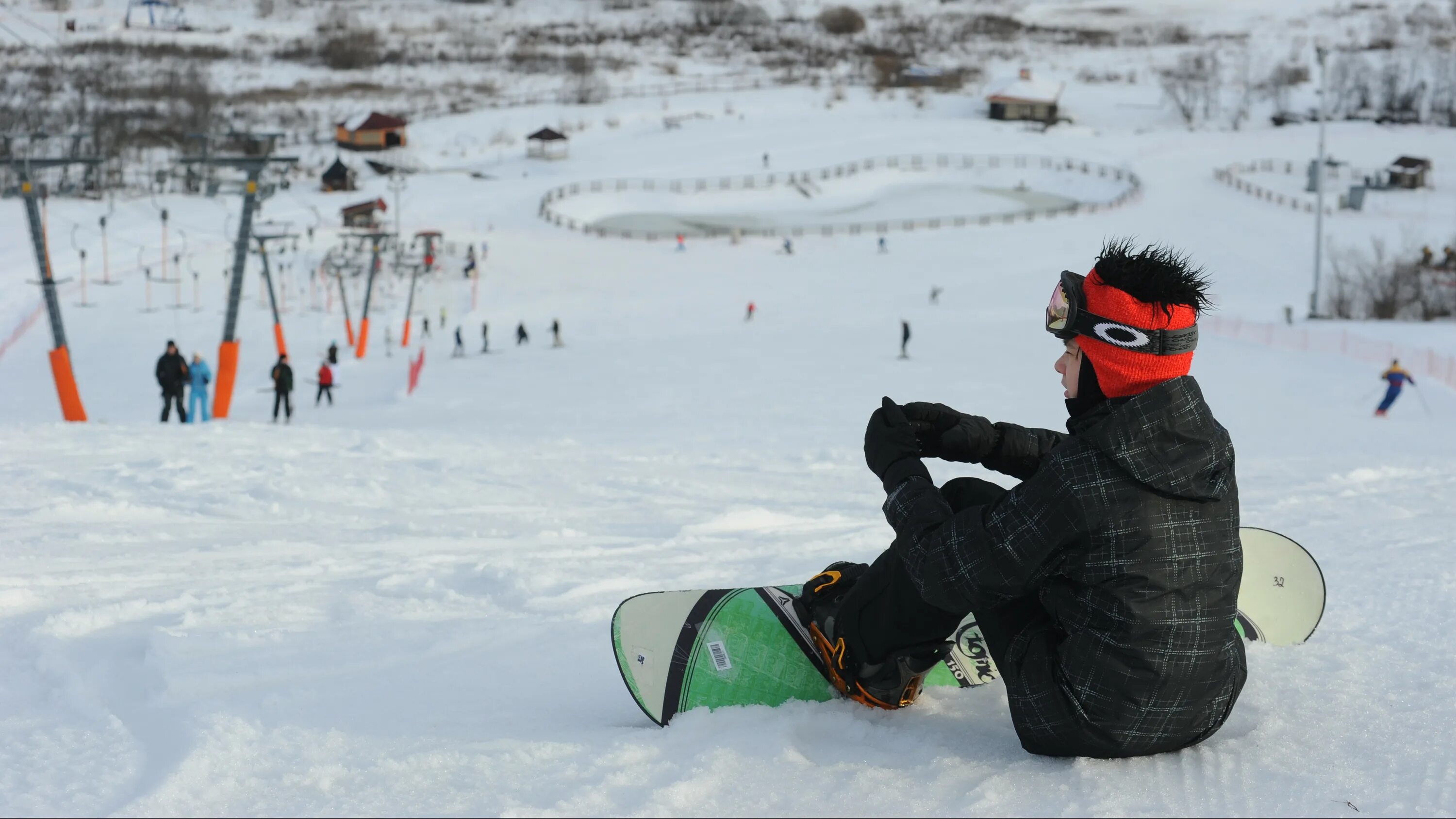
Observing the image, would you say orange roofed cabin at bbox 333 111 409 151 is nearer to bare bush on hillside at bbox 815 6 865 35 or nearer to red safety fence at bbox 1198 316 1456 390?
red safety fence at bbox 1198 316 1456 390

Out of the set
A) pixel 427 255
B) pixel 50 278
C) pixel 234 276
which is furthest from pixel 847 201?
pixel 50 278

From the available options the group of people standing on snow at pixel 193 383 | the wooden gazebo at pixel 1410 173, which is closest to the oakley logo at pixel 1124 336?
the group of people standing on snow at pixel 193 383

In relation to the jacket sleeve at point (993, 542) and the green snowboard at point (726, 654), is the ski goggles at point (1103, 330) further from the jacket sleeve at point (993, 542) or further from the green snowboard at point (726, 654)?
the green snowboard at point (726, 654)

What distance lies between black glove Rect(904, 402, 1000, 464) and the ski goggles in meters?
0.43

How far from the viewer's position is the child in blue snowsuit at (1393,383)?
53.9 feet

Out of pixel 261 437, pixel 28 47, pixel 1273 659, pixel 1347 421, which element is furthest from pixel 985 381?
pixel 28 47

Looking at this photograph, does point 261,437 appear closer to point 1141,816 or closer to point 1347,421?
point 1141,816

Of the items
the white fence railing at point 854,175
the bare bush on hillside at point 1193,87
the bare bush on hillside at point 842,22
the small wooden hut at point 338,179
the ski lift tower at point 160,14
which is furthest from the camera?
the bare bush on hillside at point 842,22

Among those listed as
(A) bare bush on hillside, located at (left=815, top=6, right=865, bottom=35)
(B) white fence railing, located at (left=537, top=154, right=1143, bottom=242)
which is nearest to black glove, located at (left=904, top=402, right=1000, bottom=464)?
(B) white fence railing, located at (left=537, top=154, right=1143, bottom=242)

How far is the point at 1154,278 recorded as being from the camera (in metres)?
2.62

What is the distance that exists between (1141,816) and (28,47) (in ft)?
277

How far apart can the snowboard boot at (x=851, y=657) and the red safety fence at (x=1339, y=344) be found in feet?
64.9

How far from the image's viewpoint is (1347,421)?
52.9 ft

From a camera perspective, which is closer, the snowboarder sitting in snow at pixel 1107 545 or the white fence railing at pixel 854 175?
the snowboarder sitting in snow at pixel 1107 545
